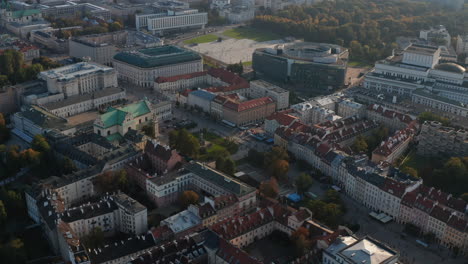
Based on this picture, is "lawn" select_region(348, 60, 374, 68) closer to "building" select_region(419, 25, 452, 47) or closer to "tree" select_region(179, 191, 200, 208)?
"building" select_region(419, 25, 452, 47)

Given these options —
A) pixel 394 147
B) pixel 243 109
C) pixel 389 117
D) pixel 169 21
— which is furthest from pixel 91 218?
pixel 169 21

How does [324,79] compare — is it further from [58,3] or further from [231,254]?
[58,3]

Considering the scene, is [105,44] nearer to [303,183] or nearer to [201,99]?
[201,99]

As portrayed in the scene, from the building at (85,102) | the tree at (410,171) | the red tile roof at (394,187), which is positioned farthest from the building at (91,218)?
the building at (85,102)

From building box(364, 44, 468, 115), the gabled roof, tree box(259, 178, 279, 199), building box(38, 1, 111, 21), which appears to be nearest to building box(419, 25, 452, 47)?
building box(364, 44, 468, 115)

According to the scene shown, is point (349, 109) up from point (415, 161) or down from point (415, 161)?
up

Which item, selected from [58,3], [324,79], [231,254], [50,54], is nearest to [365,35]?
[324,79]
